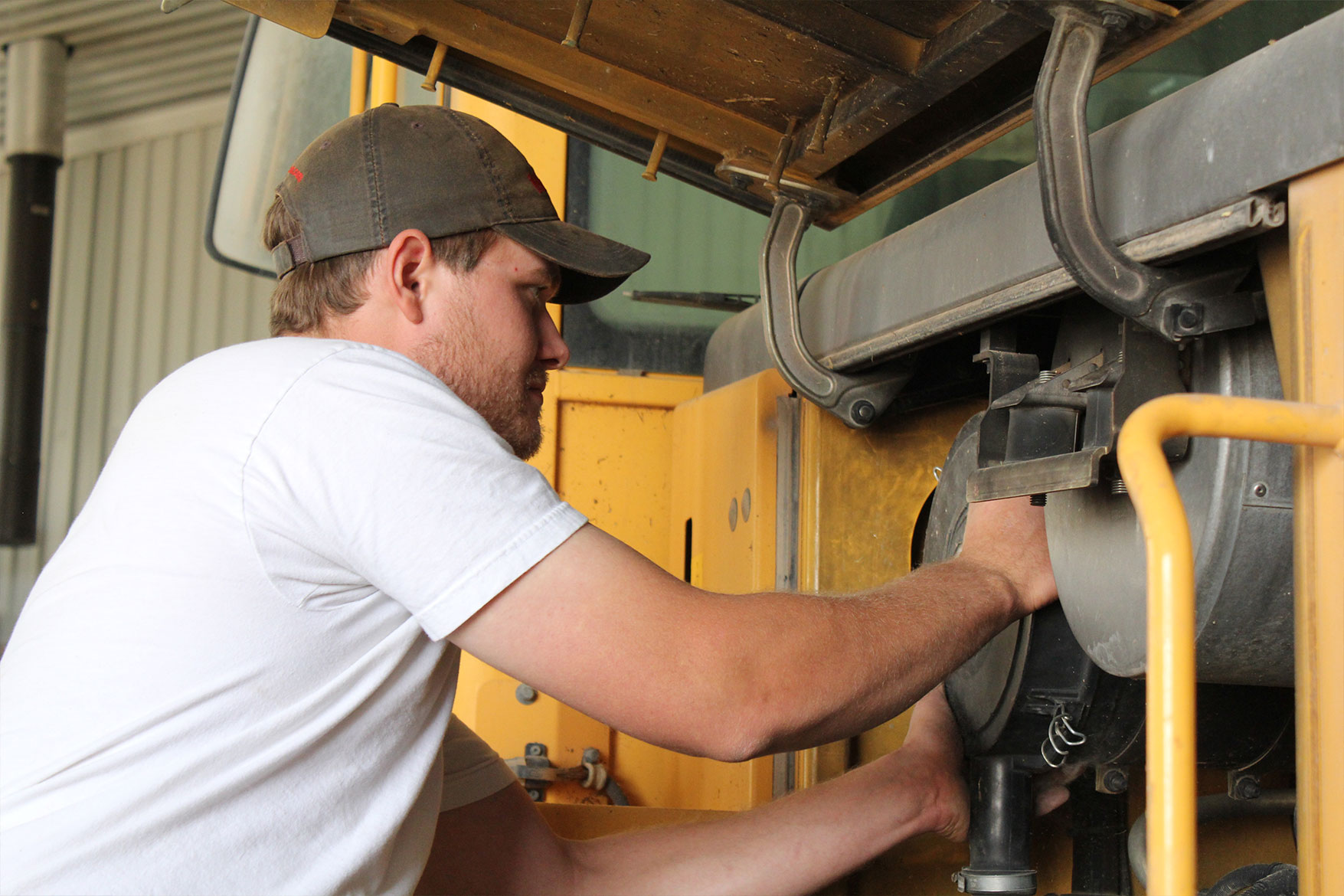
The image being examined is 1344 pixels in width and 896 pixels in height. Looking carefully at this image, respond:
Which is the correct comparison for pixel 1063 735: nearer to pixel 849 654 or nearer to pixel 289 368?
pixel 849 654

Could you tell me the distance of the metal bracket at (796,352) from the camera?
1549mm

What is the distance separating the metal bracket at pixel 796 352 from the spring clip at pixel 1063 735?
454 mm

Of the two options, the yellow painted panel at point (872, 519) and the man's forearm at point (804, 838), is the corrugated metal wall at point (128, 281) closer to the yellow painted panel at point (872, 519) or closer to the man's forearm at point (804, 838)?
the yellow painted panel at point (872, 519)

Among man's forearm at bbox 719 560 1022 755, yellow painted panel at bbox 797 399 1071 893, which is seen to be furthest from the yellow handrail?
yellow painted panel at bbox 797 399 1071 893

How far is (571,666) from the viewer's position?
983 mm

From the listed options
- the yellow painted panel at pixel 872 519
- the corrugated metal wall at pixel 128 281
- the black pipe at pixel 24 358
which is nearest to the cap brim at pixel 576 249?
the yellow painted panel at pixel 872 519

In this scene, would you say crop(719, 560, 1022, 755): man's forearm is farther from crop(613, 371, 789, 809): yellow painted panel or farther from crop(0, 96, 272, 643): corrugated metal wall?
crop(0, 96, 272, 643): corrugated metal wall

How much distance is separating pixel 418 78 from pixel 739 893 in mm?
1598

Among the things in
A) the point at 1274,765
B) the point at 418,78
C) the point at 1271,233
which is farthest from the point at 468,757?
the point at 418,78

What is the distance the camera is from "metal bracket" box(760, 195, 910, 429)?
1.55 m

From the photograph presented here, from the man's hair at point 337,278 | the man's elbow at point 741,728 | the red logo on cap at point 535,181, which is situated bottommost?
the man's elbow at point 741,728

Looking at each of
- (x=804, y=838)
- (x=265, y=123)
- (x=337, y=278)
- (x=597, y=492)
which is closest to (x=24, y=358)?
(x=265, y=123)

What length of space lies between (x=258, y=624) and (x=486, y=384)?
1.20ft

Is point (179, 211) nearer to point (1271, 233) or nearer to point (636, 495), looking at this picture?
point (636, 495)
